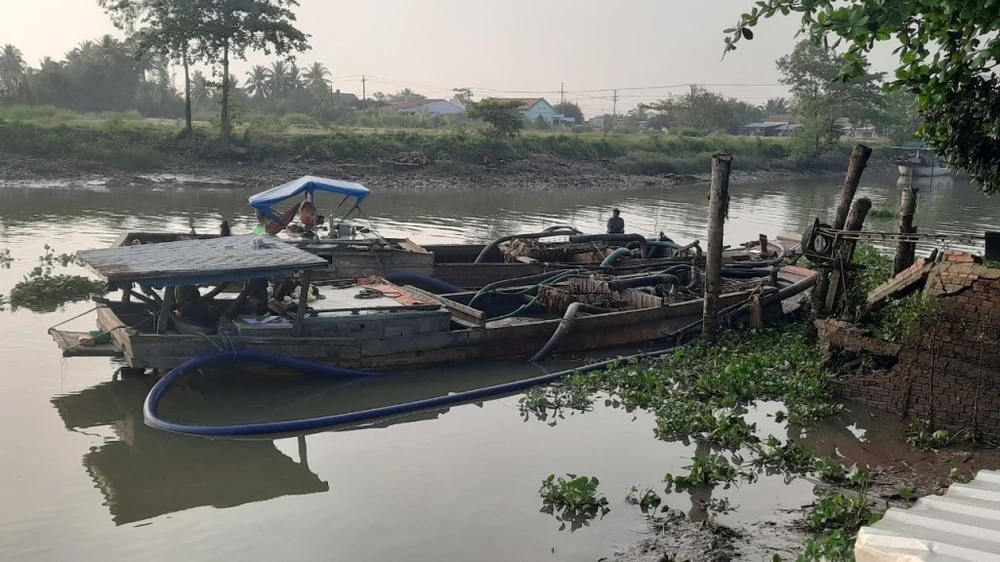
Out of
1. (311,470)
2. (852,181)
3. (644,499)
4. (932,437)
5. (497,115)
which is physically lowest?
(311,470)

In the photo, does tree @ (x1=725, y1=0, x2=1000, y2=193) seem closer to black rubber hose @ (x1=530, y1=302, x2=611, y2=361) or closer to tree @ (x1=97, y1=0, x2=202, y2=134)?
black rubber hose @ (x1=530, y1=302, x2=611, y2=361)

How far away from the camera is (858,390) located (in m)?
10.3

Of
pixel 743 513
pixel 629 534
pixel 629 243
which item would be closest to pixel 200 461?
pixel 629 534

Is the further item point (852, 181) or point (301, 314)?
point (852, 181)

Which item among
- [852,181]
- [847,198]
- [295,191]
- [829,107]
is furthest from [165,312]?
[829,107]

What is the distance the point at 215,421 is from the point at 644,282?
22.6ft

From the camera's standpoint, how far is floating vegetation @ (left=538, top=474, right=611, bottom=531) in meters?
7.37

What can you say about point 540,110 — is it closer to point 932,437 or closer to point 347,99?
point 347,99

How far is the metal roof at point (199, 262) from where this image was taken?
8969 millimetres

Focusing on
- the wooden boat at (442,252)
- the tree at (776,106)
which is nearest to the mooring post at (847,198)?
the wooden boat at (442,252)

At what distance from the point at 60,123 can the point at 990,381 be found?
121 ft

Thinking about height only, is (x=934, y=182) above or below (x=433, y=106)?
below

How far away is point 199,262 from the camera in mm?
9422

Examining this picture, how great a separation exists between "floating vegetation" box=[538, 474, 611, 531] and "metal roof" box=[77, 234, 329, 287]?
12.5 feet
